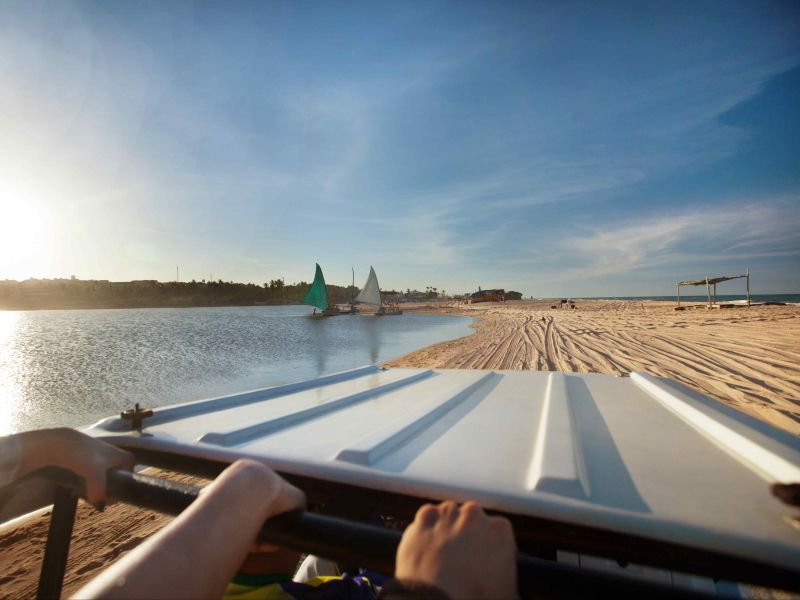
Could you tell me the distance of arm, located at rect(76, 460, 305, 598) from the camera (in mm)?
648

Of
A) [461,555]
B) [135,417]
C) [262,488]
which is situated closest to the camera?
[461,555]

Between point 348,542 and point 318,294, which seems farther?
point 318,294

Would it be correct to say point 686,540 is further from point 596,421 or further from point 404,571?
point 596,421

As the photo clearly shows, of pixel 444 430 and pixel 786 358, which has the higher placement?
pixel 444 430

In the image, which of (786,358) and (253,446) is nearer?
(253,446)

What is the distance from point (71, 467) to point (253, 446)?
0.50 metres

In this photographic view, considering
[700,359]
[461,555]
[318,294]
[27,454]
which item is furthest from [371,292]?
[461,555]

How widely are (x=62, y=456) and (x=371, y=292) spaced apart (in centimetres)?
5733

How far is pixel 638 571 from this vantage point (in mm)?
1285

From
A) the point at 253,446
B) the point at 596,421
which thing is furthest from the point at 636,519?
the point at 253,446

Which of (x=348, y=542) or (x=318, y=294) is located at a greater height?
(x=318, y=294)

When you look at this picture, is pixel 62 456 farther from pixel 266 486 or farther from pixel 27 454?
pixel 266 486

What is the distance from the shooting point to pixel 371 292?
5825 cm

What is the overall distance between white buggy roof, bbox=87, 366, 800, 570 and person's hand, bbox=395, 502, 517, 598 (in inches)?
4.8
